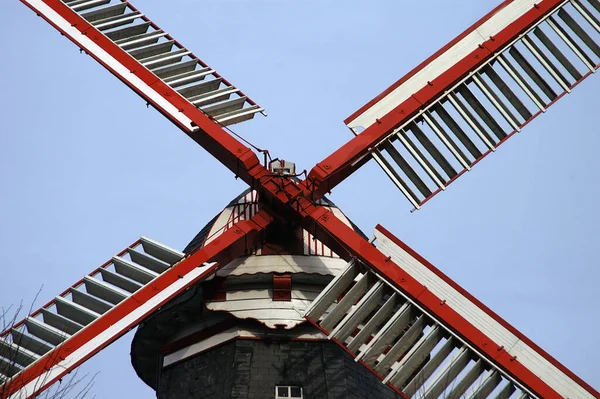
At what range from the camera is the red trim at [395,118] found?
74.9ft

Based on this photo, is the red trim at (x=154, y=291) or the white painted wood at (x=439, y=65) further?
the white painted wood at (x=439, y=65)

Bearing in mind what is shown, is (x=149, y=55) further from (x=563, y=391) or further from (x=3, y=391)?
(x=563, y=391)

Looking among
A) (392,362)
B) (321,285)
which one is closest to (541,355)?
(392,362)

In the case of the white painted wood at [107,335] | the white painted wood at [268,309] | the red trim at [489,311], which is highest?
the white painted wood at [107,335]

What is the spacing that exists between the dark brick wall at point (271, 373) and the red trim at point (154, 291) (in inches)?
59.2

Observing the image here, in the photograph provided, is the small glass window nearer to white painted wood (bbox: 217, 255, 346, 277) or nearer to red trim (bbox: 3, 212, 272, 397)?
white painted wood (bbox: 217, 255, 346, 277)

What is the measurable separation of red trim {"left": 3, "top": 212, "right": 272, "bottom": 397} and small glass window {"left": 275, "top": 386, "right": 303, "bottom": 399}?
208 cm

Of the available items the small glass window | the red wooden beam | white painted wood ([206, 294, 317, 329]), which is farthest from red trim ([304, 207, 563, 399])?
the small glass window

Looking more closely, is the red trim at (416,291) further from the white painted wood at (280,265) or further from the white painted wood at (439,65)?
the white painted wood at (439,65)

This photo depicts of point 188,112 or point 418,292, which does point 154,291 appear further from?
point 418,292

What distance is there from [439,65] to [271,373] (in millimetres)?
5503

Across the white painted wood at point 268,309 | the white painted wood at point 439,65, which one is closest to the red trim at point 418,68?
the white painted wood at point 439,65

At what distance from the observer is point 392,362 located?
21812mm

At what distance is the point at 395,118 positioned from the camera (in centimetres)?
2294
